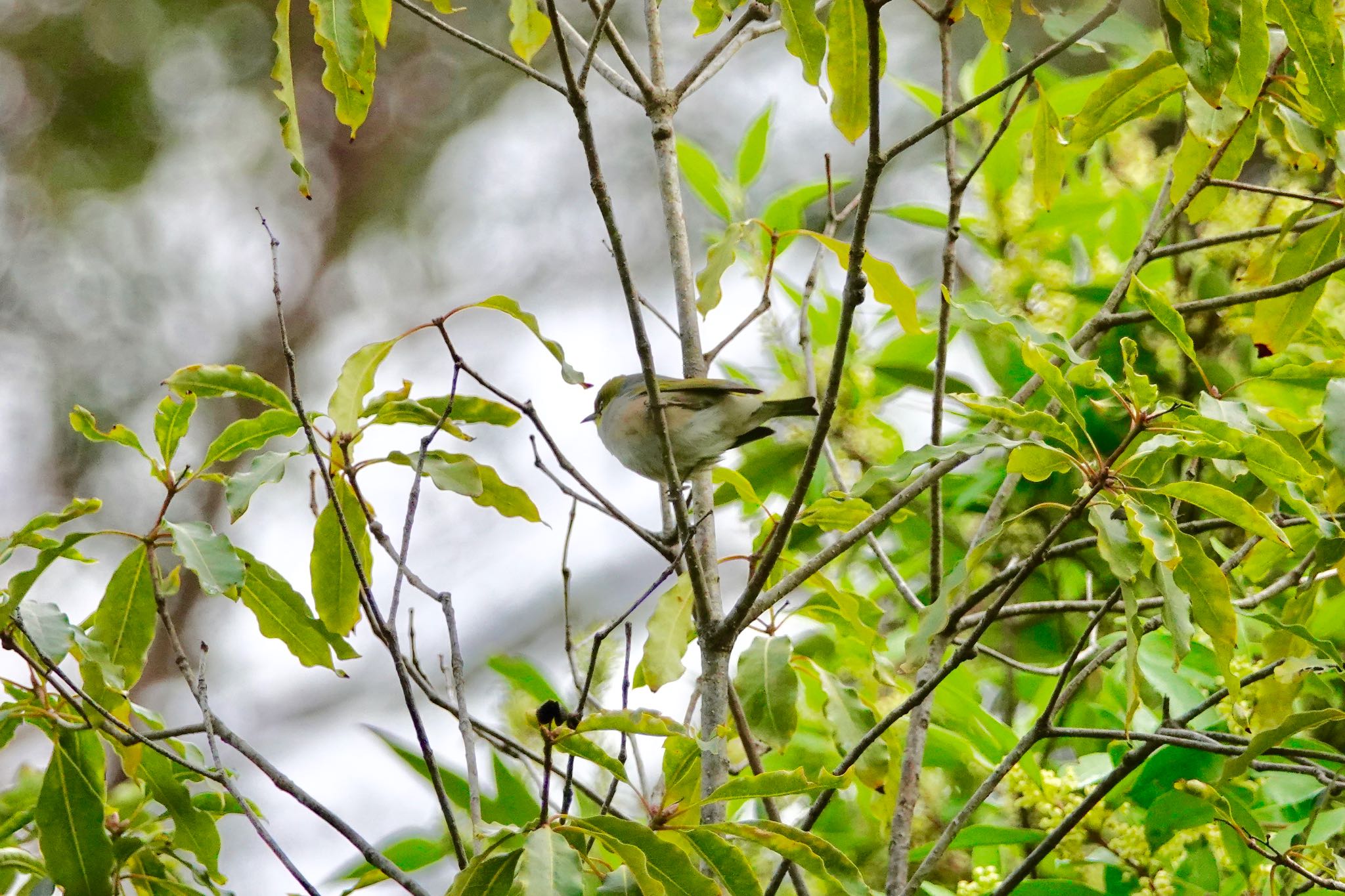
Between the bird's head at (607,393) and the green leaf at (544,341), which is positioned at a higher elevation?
the bird's head at (607,393)

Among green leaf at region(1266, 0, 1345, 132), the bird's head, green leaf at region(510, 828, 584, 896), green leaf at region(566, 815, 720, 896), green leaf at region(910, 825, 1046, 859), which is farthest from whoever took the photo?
the bird's head

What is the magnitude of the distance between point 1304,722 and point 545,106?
5.77 meters

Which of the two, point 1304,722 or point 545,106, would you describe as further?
point 545,106

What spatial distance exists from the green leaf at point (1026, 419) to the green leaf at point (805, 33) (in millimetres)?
454

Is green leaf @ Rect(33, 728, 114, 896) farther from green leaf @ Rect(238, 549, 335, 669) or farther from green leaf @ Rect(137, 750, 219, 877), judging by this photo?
green leaf @ Rect(238, 549, 335, 669)

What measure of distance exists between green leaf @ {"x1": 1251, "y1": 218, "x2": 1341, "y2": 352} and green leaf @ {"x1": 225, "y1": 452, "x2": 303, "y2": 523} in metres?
1.54

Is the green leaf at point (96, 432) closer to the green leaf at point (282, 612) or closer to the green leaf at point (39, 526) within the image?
the green leaf at point (39, 526)

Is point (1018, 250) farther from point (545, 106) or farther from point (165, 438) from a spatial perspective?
point (545, 106)

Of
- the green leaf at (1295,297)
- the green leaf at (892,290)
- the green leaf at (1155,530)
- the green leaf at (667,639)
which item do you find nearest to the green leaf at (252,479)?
the green leaf at (667,639)

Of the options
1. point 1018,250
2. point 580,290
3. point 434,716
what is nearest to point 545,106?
point 580,290

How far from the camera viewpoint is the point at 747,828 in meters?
1.37

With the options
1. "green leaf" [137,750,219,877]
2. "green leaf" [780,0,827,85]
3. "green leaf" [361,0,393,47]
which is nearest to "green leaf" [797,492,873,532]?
"green leaf" [780,0,827,85]

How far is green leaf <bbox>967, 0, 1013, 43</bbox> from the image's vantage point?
164 cm

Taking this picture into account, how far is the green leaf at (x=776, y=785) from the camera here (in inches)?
53.3
